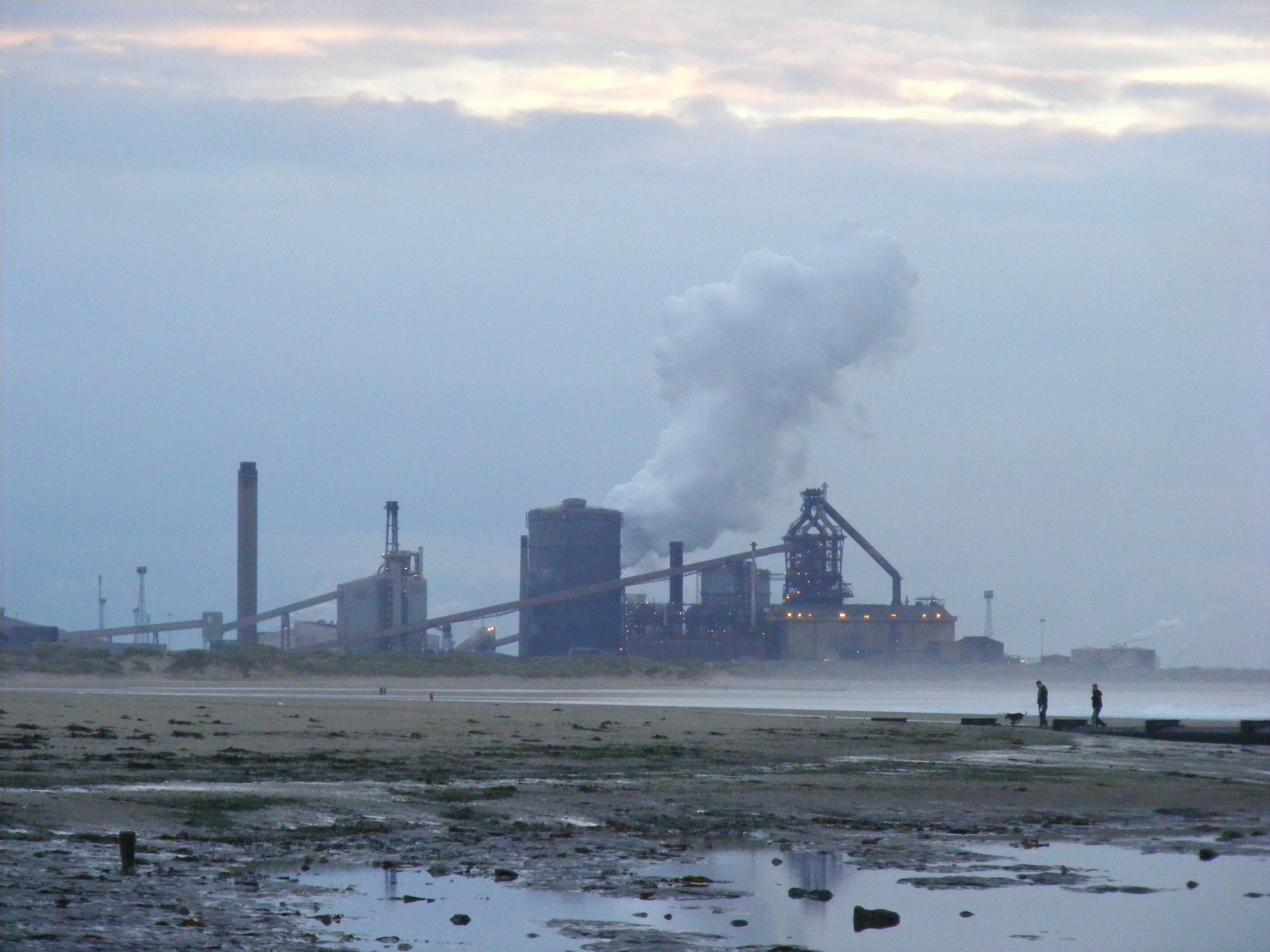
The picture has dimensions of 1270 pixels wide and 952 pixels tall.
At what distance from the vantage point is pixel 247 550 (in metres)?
121

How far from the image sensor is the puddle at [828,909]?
43.9 ft

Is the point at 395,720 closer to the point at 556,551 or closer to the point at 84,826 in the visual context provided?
the point at 84,826

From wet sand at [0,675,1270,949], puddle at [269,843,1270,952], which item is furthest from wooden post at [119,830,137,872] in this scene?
puddle at [269,843,1270,952]

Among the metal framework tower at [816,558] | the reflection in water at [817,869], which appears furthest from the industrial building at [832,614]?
the reflection in water at [817,869]

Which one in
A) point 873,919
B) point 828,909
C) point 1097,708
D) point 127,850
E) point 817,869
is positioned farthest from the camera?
point 1097,708

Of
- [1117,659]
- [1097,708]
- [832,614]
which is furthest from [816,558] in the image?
[1097,708]

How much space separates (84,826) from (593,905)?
20.3ft

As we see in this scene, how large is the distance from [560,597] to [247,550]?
23987 mm

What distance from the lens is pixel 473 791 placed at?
22062mm

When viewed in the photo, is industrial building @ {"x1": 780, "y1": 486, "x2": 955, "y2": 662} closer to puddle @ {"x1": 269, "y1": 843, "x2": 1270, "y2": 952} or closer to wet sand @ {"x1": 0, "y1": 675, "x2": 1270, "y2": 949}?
wet sand @ {"x1": 0, "y1": 675, "x2": 1270, "y2": 949}

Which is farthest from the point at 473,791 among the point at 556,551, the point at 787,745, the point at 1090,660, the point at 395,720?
the point at 1090,660

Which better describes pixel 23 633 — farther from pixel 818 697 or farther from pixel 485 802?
pixel 485 802

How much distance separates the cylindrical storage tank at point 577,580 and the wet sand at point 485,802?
8362 centimetres

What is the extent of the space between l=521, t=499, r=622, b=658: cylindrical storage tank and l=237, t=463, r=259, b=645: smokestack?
20.9 meters
